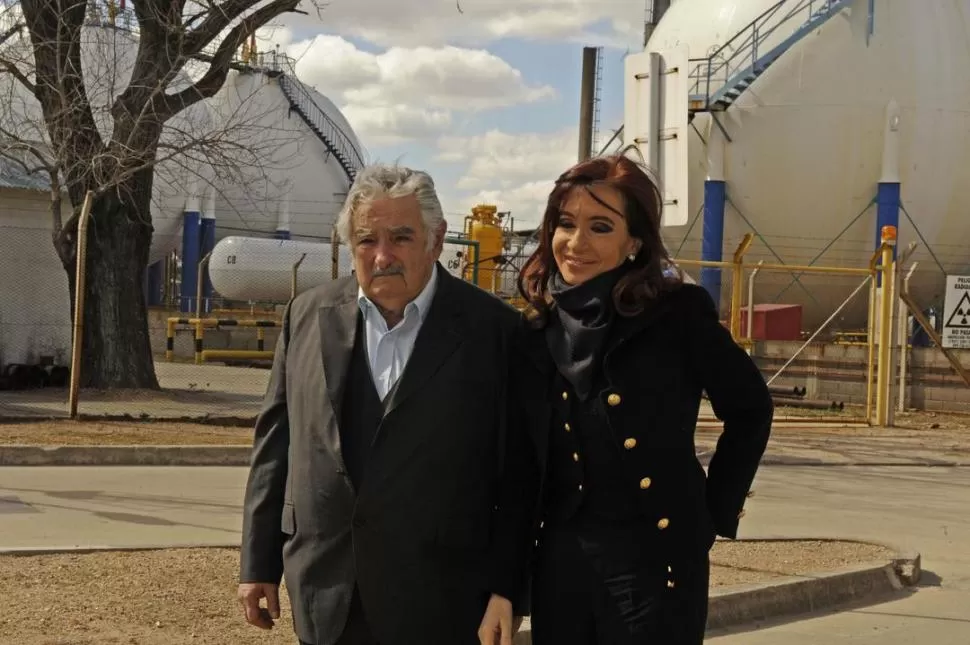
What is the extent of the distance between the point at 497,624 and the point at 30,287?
59.1 ft

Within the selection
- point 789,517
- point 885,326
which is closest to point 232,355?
point 885,326

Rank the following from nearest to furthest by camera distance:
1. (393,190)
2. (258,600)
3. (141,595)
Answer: (393,190) → (258,600) → (141,595)

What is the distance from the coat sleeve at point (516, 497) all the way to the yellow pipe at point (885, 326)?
48.2 feet

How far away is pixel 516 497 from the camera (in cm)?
320

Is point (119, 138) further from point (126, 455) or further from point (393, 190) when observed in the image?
point (393, 190)

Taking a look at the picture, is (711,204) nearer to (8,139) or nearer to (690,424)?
(8,139)

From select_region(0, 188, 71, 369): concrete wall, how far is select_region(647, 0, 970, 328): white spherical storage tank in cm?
1517

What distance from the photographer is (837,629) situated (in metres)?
6.61

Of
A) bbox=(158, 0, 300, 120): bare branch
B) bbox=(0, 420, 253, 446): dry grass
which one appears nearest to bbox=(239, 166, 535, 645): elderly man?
bbox=(0, 420, 253, 446): dry grass

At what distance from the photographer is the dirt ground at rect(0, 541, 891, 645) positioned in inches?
215

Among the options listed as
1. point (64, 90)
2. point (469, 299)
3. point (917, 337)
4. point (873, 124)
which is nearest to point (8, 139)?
point (64, 90)

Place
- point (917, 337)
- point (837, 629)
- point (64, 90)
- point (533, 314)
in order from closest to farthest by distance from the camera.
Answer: point (533, 314), point (837, 629), point (64, 90), point (917, 337)

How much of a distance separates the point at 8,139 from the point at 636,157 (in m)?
14.3

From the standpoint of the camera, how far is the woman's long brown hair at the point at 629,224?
3.15 metres
